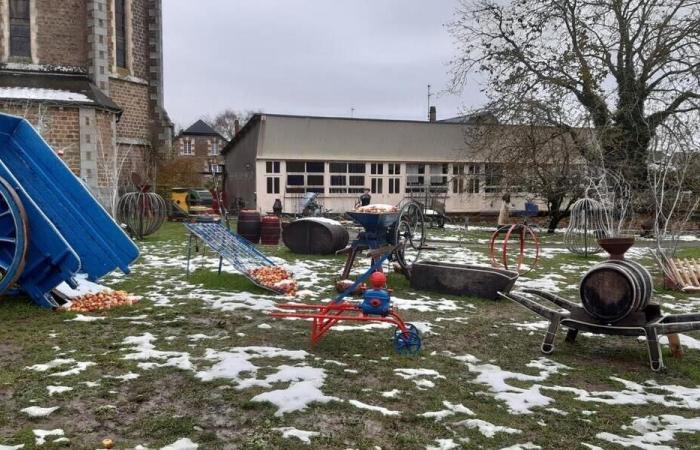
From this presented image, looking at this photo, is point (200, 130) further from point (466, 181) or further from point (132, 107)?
point (466, 181)

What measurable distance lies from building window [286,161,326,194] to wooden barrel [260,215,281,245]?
1374 centimetres

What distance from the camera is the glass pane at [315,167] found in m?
30.0

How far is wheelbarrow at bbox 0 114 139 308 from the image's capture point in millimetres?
6996

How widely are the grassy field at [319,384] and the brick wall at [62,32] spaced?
2191 centimetres

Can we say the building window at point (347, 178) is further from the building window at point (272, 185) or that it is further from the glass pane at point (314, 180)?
the building window at point (272, 185)

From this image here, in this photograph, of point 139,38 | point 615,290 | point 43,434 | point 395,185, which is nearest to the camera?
point 43,434

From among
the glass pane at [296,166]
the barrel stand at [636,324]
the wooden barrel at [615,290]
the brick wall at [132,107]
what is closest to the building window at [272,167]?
the glass pane at [296,166]

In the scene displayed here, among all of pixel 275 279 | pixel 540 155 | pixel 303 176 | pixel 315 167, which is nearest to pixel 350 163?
pixel 315 167

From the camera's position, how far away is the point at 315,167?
30.2m

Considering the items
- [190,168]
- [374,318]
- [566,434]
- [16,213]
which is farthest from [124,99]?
[566,434]

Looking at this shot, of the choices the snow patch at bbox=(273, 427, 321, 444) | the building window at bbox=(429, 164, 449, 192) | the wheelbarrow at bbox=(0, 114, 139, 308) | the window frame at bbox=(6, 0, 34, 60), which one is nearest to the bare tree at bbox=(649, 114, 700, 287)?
the snow patch at bbox=(273, 427, 321, 444)

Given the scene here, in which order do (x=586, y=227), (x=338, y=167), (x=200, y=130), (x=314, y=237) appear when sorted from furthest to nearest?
(x=200, y=130)
(x=338, y=167)
(x=586, y=227)
(x=314, y=237)

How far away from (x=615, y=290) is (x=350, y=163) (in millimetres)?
25812

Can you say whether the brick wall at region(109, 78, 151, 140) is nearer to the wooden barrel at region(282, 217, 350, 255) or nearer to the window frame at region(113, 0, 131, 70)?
the window frame at region(113, 0, 131, 70)
